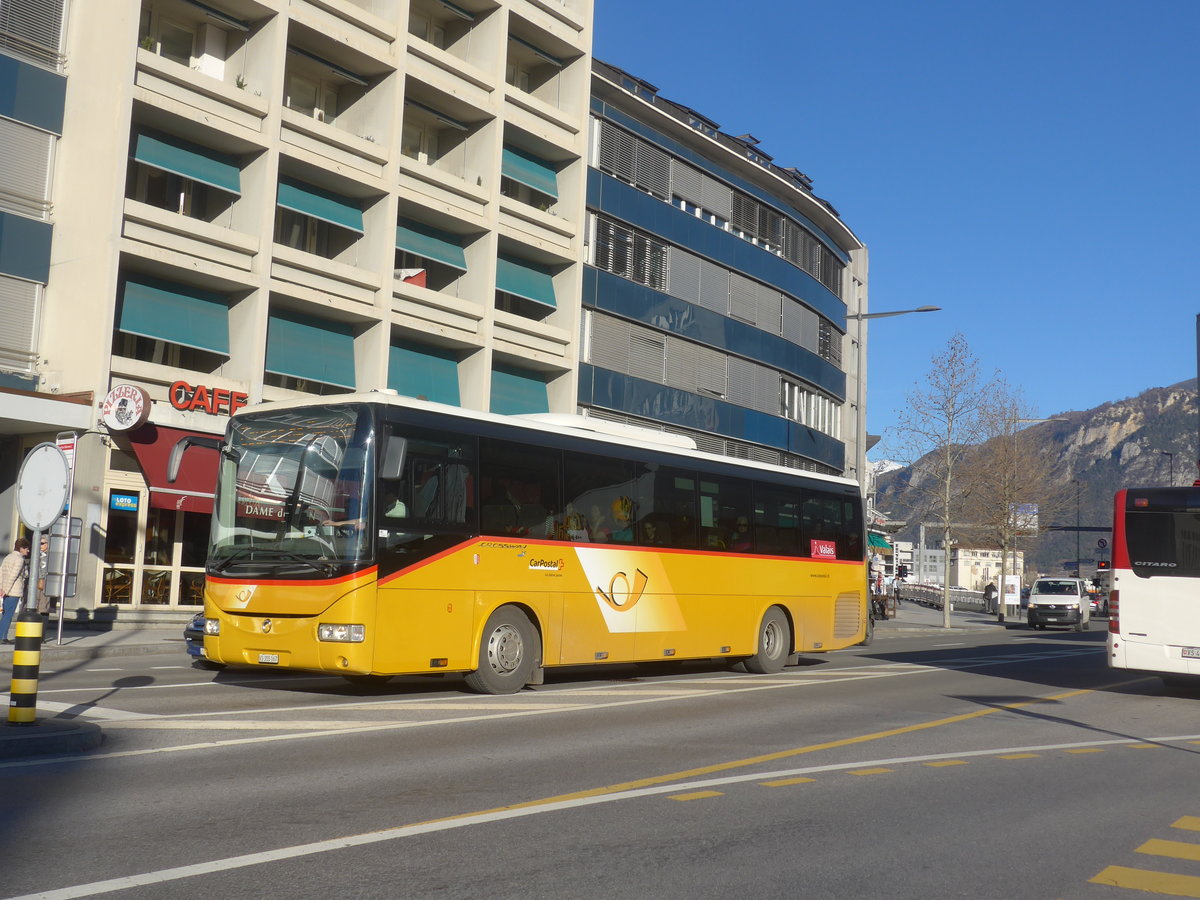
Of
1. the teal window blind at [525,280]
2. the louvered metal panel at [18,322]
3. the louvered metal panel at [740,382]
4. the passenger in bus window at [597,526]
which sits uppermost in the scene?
the teal window blind at [525,280]

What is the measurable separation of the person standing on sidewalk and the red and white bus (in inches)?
620

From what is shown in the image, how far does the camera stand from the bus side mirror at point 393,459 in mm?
12617

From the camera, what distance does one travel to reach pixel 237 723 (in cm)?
1061

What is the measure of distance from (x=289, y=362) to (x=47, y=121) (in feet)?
23.2

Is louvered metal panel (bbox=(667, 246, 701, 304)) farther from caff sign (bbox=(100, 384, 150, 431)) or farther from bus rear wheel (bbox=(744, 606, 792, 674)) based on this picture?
bus rear wheel (bbox=(744, 606, 792, 674))

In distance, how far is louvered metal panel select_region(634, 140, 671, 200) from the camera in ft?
130

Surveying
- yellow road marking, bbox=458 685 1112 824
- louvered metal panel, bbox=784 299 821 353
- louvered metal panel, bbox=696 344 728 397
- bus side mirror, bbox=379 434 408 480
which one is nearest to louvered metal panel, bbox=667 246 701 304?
louvered metal panel, bbox=696 344 728 397

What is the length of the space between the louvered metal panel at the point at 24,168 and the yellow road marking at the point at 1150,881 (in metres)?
24.9

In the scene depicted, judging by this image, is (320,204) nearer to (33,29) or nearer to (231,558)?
(33,29)

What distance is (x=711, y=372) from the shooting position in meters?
42.4

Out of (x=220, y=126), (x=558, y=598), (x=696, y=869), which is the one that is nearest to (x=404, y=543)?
(x=558, y=598)

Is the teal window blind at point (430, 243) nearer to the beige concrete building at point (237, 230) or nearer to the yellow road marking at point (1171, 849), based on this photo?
the beige concrete building at point (237, 230)

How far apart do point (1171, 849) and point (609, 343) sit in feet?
105

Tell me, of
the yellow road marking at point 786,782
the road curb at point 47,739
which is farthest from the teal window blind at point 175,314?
the yellow road marking at point 786,782
